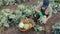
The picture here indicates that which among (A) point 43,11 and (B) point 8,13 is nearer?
(A) point 43,11

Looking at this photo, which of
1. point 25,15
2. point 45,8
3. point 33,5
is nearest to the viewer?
point 45,8

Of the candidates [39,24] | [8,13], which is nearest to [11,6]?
[8,13]

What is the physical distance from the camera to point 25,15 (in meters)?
5.00

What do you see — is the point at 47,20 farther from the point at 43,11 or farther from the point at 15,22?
the point at 15,22

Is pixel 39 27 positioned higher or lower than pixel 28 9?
lower

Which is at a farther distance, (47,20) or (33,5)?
(33,5)

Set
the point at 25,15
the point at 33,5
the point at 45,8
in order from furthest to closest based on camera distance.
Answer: the point at 33,5
the point at 25,15
the point at 45,8

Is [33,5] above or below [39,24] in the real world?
above

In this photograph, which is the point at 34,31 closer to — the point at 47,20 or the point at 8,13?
the point at 47,20

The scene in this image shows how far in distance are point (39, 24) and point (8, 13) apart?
2.87ft

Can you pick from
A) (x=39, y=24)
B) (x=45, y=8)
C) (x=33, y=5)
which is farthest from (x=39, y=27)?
(x=33, y=5)

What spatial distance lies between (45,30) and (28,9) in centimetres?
80

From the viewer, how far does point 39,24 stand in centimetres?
486

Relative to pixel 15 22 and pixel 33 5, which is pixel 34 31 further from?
pixel 33 5
